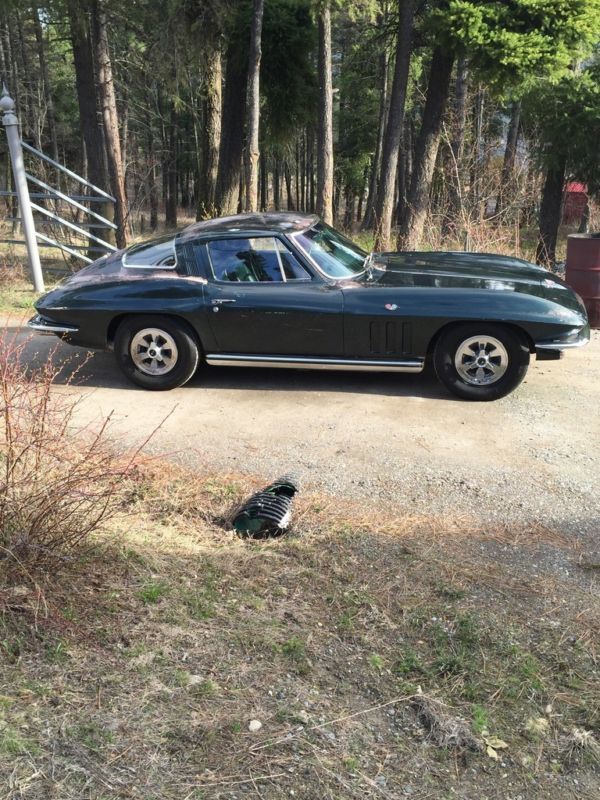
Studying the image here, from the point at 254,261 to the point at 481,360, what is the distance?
2.18 metres

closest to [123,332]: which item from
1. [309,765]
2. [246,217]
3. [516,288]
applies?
[246,217]

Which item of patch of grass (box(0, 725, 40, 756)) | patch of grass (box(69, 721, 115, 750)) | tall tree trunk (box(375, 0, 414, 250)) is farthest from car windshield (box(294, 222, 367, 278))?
tall tree trunk (box(375, 0, 414, 250))

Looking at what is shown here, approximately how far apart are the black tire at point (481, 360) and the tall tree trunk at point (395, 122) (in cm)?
862

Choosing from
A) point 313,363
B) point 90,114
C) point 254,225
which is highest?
point 90,114

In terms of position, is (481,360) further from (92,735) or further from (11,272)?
(11,272)

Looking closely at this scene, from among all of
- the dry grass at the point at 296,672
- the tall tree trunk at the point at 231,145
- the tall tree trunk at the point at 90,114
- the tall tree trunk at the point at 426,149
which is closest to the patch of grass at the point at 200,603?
the dry grass at the point at 296,672

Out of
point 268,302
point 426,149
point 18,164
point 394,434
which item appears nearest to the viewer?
point 394,434

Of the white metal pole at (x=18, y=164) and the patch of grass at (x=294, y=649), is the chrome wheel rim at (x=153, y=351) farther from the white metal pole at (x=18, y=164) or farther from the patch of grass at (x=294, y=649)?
the white metal pole at (x=18, y=164)

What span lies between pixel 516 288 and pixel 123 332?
354cm

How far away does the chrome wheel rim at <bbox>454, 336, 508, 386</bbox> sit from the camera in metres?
6.07

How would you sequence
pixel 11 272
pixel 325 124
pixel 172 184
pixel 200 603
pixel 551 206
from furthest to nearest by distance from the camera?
1. pixel 172 184
2. pixel 551 206
3. pixel 325 124
4. pixel 11 272
5. pixel 200 603

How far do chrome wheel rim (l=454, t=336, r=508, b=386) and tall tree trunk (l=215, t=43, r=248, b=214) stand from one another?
36.2 feet

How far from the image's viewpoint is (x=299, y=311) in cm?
621

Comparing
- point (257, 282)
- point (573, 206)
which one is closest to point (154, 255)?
point (257, 282)
